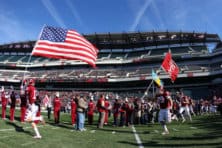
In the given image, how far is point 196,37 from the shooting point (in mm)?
71250

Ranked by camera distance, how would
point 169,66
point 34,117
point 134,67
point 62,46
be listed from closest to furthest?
point 34,117
point 62,46
point 169,66
point 134,67

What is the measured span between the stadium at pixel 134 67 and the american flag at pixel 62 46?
43609 millimetres

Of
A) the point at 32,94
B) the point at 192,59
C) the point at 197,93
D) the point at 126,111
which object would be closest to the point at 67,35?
the point at 32,94

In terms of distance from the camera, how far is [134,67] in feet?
240

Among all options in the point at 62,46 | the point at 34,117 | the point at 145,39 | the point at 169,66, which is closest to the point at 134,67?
the point at 145,39

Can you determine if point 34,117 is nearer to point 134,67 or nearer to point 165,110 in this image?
point 165,110

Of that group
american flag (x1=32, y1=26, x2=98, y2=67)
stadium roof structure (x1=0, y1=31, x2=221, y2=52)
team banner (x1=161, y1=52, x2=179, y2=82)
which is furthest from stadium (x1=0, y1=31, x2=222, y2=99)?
american flag (x1=32, y1=26, x2=98, y2=67)

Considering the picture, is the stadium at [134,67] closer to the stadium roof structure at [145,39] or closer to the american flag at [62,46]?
the stadium roof structure at [145,39]

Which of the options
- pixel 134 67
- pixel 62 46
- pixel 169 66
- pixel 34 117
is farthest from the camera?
pixel 134 67

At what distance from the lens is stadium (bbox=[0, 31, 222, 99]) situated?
203ft

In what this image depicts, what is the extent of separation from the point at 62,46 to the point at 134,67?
57653mm

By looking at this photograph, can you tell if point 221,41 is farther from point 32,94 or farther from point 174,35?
point 32,94

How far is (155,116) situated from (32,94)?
1536 cm

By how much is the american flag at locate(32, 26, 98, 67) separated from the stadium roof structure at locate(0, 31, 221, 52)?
54.6m
